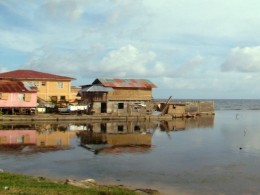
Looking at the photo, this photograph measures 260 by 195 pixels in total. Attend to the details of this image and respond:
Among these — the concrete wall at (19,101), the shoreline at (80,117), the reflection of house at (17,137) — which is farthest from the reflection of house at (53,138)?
the concrete wall at (19,101)

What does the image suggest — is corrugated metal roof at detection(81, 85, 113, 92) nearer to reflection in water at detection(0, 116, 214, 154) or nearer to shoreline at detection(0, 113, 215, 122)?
shoreline at detection(0, 113, 215, 122)

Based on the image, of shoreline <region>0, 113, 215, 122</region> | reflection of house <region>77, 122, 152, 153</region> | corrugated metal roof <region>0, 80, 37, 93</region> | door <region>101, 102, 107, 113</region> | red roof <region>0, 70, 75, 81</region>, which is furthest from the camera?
door <region>101, 102, 107, 113</region>

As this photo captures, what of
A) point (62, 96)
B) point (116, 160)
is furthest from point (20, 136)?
point (62, 96)

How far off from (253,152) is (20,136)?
2148 cm

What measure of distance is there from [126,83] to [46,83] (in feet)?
42.6

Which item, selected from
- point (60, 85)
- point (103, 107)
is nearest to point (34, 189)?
point (103, 107)

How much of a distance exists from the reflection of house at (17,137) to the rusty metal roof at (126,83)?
23.5 metres

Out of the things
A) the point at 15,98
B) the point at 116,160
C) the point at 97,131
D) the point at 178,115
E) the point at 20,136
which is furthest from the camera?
the point at 178,115

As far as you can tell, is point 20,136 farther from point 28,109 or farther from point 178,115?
point 178,115

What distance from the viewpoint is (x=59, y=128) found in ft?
152

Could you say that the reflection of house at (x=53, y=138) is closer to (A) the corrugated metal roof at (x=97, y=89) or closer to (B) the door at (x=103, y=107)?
(A) the corrugated metal roof at (x=97, y=89)

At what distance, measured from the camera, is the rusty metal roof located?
210 feet

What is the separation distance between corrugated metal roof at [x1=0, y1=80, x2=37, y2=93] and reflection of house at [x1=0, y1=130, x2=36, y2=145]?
13899 millimetres

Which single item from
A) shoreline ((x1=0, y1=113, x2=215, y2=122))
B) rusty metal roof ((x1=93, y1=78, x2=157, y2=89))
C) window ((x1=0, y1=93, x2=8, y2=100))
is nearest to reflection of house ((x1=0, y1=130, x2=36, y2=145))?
shoreline ((x1=0, y1=113, x2=215, y2=122))
